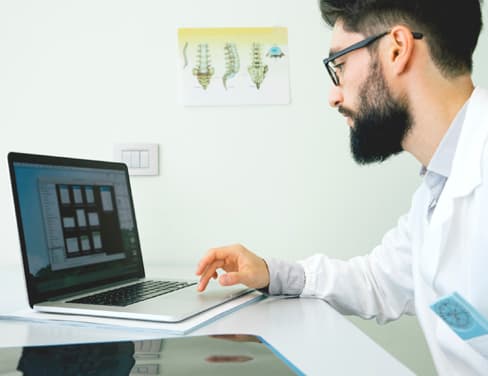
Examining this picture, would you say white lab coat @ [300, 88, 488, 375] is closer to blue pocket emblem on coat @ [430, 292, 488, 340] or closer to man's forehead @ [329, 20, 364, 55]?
blue pocket emblem on coat @ [430, 292, 488, 340]

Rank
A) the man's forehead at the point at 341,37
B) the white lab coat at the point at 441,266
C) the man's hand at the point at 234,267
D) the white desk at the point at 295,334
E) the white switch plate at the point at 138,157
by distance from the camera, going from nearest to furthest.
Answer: the white desk at the point at 295,334, the white lab coat at the point at 441,266, the man's hand at the point at 234,267, the man's forehead at the point at 341,37, the white switch plate at the point at 138,157

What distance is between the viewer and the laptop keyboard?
2.29ft

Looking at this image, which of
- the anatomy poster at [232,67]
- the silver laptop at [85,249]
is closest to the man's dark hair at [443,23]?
the anatomy poster at [232,67]

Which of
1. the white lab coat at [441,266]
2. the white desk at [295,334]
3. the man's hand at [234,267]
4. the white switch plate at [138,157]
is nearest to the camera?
the white desk at [295,334]

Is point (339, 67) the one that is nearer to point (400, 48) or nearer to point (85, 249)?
point (400, 48)

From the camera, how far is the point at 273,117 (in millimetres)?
1246

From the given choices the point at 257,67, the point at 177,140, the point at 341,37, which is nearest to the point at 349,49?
the point at 341,37

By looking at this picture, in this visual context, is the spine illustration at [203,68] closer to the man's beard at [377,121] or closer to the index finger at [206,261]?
the man's beard at [377,121]

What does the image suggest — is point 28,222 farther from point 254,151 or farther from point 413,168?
point 413,168

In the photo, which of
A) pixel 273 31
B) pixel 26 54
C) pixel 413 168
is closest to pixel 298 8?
pixel 273 31

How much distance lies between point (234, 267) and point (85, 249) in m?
0.27

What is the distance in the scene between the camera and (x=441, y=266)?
2.28 ft

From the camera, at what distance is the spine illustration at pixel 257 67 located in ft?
4.09

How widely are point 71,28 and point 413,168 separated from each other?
3.20 ft
